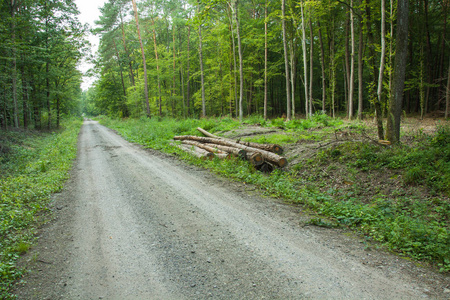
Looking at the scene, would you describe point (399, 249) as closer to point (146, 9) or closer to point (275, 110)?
point (146, 9)

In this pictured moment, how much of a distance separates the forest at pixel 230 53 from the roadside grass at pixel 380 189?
1731 mm

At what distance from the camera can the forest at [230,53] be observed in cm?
1577

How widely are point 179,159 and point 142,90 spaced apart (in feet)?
79.2

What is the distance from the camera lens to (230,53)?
25328mm

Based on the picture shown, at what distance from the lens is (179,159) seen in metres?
10.7

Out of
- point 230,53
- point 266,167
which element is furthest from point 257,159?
point 230,53

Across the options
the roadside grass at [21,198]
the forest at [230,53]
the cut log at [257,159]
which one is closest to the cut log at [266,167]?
the cut log at [257,159]

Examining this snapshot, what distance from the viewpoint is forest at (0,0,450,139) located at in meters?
15.8

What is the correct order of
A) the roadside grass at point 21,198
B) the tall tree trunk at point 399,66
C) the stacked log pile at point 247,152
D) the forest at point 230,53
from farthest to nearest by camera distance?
the forest at point 230,53, the stacked log pile at point 247,152, the tall tree trunk at point 399,66, the roadside grass at point 21,198

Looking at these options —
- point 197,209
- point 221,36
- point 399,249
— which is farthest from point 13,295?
point 221,36

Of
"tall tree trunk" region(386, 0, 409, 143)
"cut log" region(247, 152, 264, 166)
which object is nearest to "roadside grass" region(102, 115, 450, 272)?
"cut log" region(247, 152, 264, 166)

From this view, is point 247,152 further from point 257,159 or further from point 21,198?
point 21,198

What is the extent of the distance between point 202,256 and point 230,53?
82.4ft

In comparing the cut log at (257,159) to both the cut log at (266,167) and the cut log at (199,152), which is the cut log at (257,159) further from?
the cut log at (199,152)
